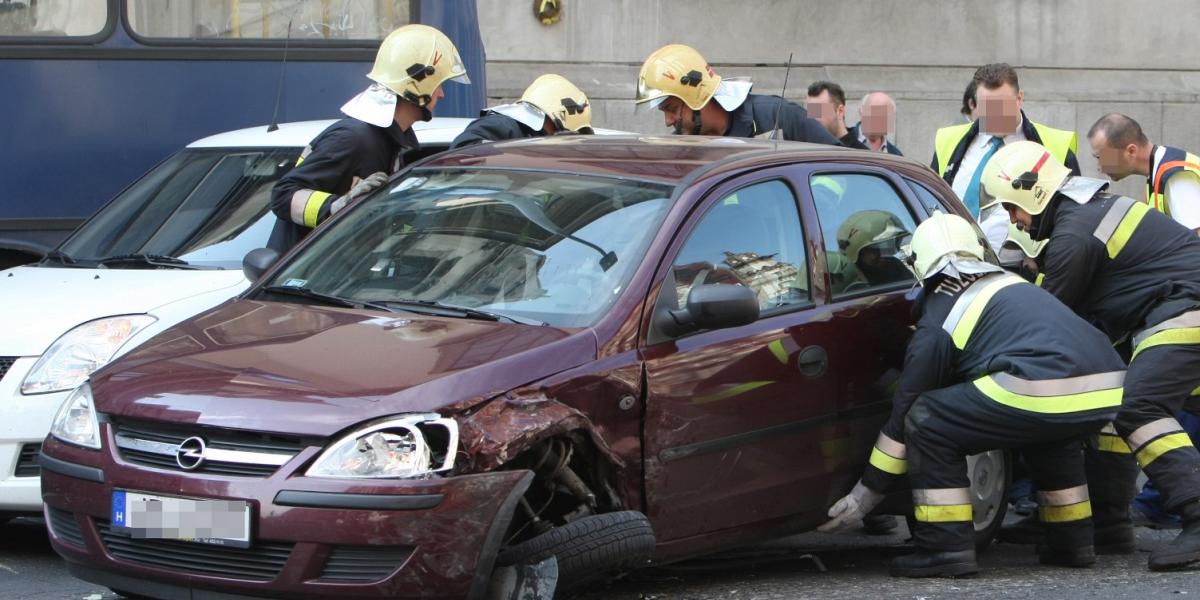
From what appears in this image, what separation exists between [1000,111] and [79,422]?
191 inches

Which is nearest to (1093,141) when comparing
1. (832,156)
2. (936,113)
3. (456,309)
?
(832,156)

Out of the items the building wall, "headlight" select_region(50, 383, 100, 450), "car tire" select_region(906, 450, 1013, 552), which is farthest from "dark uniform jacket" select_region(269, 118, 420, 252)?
the building wall

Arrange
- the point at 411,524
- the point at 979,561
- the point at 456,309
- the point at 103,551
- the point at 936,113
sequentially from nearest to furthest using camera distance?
the point at 411,524
the point at 103,551
the point at 456,309
the point at 979,561
the point at 936,113

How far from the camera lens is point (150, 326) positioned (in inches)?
228

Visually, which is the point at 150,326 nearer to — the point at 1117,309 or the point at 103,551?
the point at 103,551

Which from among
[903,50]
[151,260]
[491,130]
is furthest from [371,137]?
[903,50]

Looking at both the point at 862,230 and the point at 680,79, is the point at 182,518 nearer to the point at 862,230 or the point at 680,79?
the point at 862,230

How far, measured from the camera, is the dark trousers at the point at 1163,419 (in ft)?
19.8

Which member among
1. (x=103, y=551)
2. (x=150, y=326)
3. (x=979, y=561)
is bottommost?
(x=979, y=561)

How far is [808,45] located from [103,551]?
11565 mm

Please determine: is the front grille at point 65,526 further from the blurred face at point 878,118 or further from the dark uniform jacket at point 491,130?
the blurred face at point 878,118

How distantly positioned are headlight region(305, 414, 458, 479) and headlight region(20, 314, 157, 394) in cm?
A: 186

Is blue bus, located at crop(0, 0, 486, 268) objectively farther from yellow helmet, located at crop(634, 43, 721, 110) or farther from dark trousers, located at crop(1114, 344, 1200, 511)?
dark trousers, located at crop(1114, 344, 1200, 511)

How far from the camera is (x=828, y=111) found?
959 centimetres
